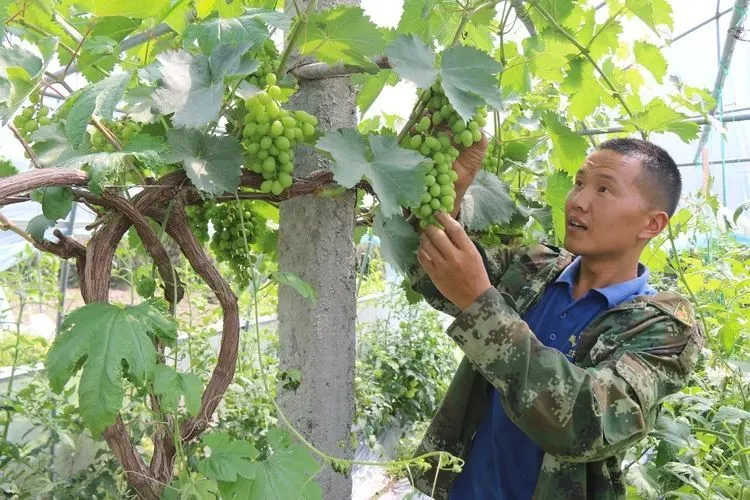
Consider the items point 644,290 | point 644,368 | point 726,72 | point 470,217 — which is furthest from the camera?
point 726,72

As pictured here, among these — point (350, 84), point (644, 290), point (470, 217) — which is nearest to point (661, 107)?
point (644, 290)

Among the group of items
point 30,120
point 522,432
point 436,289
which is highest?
point 30,120

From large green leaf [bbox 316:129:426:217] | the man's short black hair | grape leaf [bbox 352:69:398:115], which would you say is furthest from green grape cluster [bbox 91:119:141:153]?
the man's short black hair

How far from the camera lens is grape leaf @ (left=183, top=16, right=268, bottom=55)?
807 mm

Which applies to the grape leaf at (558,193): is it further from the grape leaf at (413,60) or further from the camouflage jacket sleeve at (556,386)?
the grape leaf at (413,60)

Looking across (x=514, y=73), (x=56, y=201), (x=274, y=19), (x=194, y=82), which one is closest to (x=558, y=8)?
(x=514, y=73)

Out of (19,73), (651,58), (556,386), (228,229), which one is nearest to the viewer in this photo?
(19,73)

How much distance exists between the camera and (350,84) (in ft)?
3.69

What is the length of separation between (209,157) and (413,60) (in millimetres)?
326

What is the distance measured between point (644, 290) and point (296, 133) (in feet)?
2.85

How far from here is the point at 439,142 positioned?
97 centimetres

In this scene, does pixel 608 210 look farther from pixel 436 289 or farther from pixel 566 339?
pixel 436 289

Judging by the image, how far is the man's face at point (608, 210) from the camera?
1.27 m

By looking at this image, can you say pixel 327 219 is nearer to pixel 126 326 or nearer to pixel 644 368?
pixel 126 326
